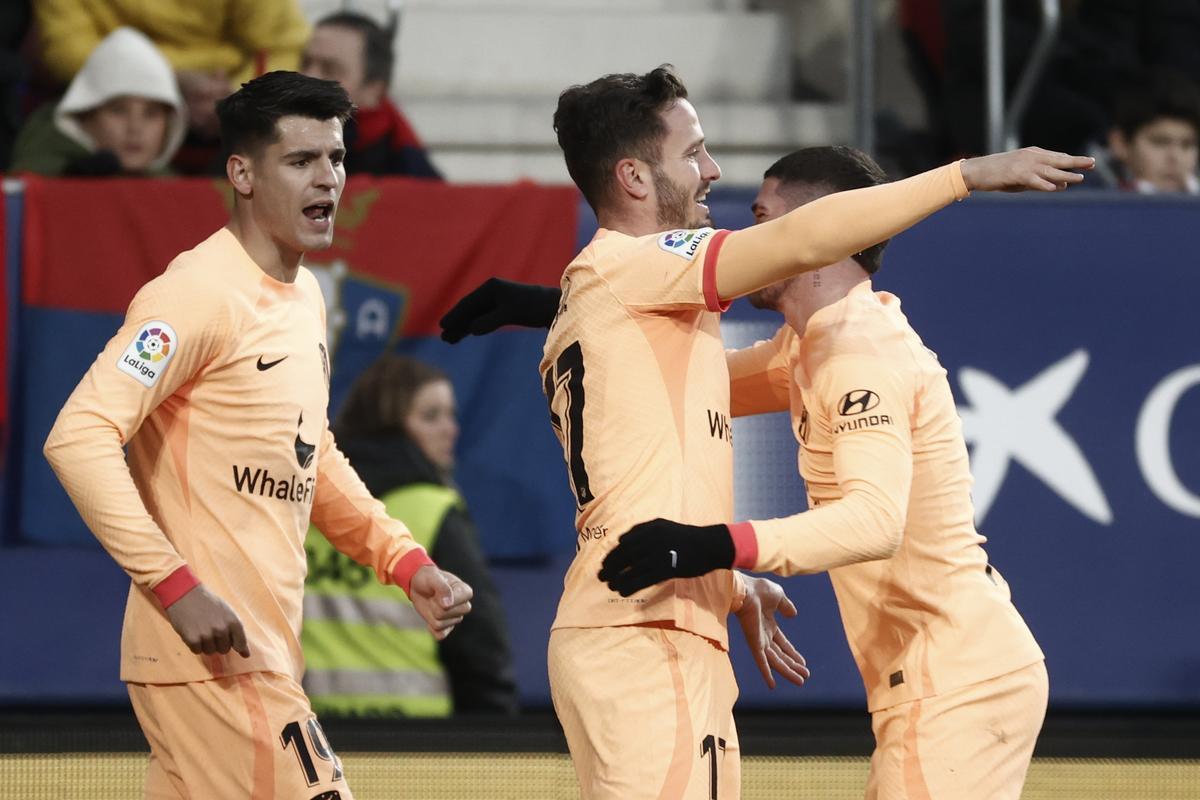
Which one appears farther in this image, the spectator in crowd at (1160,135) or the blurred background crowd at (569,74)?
the spectator in crowd at (1160,135)

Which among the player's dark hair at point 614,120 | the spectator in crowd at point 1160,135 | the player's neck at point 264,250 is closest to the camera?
the player's dark hair at point 614,120

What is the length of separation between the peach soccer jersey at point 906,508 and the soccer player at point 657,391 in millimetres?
233

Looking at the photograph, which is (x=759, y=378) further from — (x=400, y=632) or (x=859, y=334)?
(x=400, y=632)

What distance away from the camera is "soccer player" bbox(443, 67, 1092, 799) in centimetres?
329

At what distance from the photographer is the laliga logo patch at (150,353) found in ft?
11.4

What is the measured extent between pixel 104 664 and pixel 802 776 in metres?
2.21

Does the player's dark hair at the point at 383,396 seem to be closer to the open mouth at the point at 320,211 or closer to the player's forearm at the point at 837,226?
the open mouth at the point at 320,211

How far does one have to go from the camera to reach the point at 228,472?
3.60 meters

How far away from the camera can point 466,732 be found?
5703mm

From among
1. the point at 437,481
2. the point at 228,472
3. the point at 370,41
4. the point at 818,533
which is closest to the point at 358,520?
the point at 228,472

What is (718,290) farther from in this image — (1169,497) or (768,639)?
(1169,497)

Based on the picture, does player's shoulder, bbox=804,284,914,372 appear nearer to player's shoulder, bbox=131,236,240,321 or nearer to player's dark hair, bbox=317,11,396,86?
player's shoulder, bbox=131,236,240,321

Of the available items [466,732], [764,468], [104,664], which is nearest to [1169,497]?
[764,468]

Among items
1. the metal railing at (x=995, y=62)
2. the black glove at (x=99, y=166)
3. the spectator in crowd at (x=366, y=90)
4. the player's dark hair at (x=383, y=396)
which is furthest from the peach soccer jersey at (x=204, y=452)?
the metal railing at (x=995, y=62)
